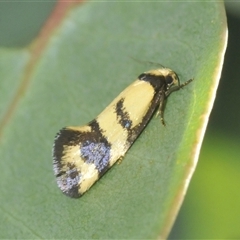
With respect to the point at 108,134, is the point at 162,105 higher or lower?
higher

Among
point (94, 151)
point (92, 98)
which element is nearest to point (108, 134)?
point (94, 151)

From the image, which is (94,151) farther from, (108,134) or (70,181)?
(70,181)

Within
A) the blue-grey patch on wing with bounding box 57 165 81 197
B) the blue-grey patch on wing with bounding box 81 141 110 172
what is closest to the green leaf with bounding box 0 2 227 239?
the blue-grey patch on wing with bounding box 57 165 81 197

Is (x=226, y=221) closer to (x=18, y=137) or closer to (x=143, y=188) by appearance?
(x=143, y=188)

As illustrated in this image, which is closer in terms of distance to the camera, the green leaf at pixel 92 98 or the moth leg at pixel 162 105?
the green leaf at pixel 92 98

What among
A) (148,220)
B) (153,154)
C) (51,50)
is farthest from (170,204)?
(51,50)

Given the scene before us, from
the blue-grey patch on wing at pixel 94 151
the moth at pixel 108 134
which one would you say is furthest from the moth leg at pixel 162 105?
the blue-grey patch on wing at pixel 94 151

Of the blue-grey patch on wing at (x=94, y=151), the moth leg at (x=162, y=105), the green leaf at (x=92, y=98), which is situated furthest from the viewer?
the blue-grey patch on wing at (x=94, y=151)

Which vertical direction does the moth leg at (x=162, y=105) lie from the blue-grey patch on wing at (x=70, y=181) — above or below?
above

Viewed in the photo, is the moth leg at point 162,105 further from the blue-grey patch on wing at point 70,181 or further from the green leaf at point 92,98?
the blue-grey patch on wing at point 70,181

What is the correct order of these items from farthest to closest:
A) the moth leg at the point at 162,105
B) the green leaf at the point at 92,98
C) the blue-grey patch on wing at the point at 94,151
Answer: the blue-grey patch on wing at the point at 94,151 < the moth leg at the point at 162,105 < the green leaf at the point at 92,98
